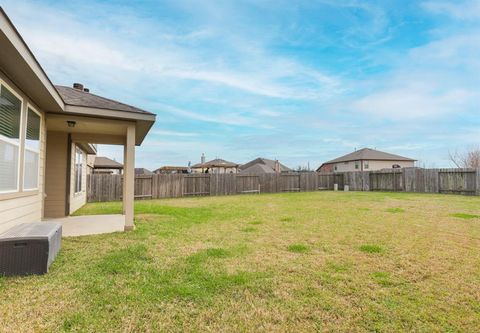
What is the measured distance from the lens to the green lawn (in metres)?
2.29

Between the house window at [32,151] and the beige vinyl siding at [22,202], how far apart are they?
143 mm

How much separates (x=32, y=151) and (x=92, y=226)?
2.38 metres

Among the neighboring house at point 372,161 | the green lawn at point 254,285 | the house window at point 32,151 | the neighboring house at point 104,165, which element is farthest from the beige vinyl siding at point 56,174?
the neighboring house at point 372,161

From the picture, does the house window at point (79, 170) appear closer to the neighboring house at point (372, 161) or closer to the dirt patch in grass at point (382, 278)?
the dirt patch in grass at point (382, 278)

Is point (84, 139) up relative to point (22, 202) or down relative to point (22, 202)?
up

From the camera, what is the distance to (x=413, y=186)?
17625mm

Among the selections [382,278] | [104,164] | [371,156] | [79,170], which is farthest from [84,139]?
[371,156]

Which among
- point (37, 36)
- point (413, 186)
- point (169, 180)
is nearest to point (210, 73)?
point (169, 180)

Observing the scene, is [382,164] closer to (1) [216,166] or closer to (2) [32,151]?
(1) [216,166]

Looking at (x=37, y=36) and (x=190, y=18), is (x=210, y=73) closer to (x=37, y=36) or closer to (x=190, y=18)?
(x=190, y=18)

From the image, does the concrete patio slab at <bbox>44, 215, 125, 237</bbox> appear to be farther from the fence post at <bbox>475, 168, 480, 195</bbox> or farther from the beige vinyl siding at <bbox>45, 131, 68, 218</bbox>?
the fence post at <bbox>475, 168, 480, 195</bbox>

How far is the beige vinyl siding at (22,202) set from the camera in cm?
372

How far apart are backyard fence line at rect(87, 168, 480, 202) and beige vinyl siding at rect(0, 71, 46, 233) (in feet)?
28.0

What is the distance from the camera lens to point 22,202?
177 inches
